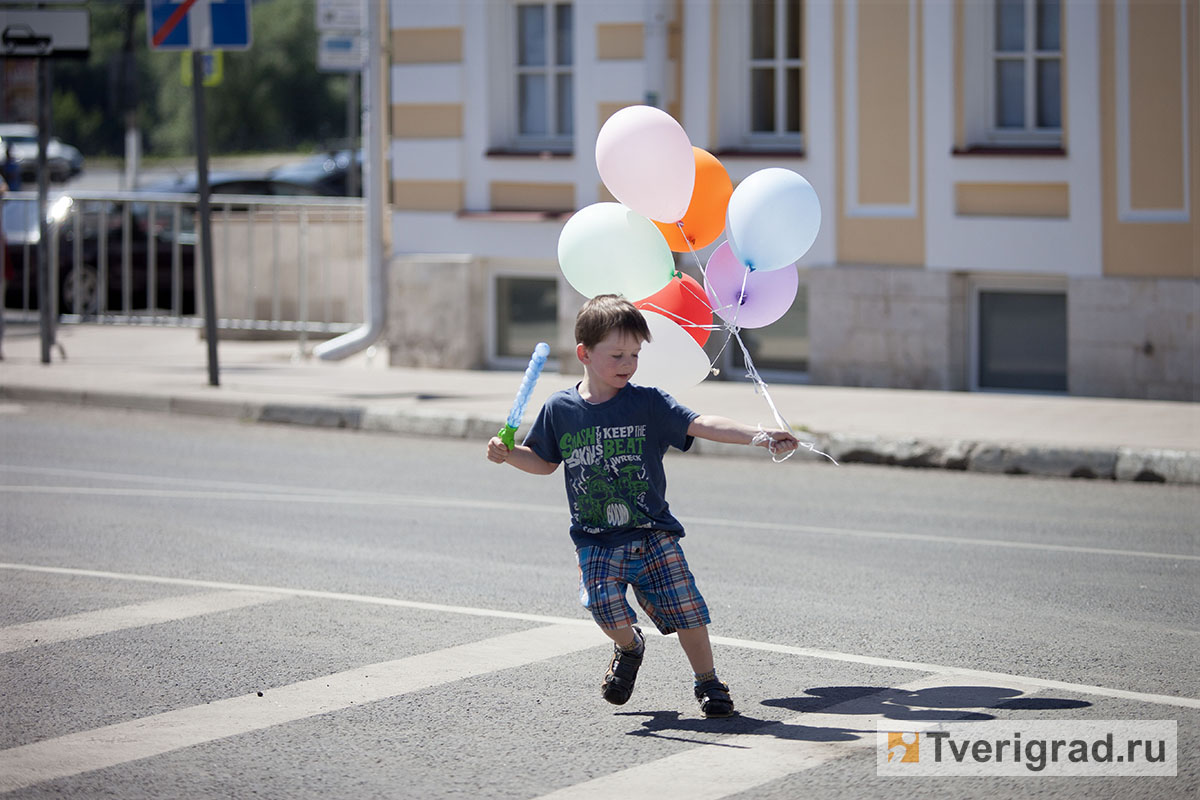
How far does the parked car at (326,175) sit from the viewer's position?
26.9 meters

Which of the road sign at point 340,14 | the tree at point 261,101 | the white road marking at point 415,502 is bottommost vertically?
the white road marking at point 415,502

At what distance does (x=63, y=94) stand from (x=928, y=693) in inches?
2782

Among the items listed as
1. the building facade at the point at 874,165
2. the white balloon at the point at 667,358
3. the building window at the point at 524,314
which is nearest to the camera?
the white balloon at the point at 667,358

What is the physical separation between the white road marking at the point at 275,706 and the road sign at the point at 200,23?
9.08 m

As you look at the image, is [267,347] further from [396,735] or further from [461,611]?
[396,735]

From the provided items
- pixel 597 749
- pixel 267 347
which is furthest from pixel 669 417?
pixel 267 347

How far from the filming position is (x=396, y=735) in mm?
5176

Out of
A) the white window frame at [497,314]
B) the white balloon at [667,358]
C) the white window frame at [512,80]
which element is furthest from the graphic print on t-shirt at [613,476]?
the white window frame at [512,80]

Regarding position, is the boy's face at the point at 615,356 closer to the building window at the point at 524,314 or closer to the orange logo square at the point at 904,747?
the orange logo square at the point at 904,747

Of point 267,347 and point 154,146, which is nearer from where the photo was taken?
point 267,347

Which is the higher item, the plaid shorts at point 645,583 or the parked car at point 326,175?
the parked car at point 326,175

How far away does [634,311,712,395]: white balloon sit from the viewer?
575 cm

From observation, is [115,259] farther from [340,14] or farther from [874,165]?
[874,165]

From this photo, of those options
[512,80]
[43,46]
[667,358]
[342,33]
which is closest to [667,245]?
[667,358]
